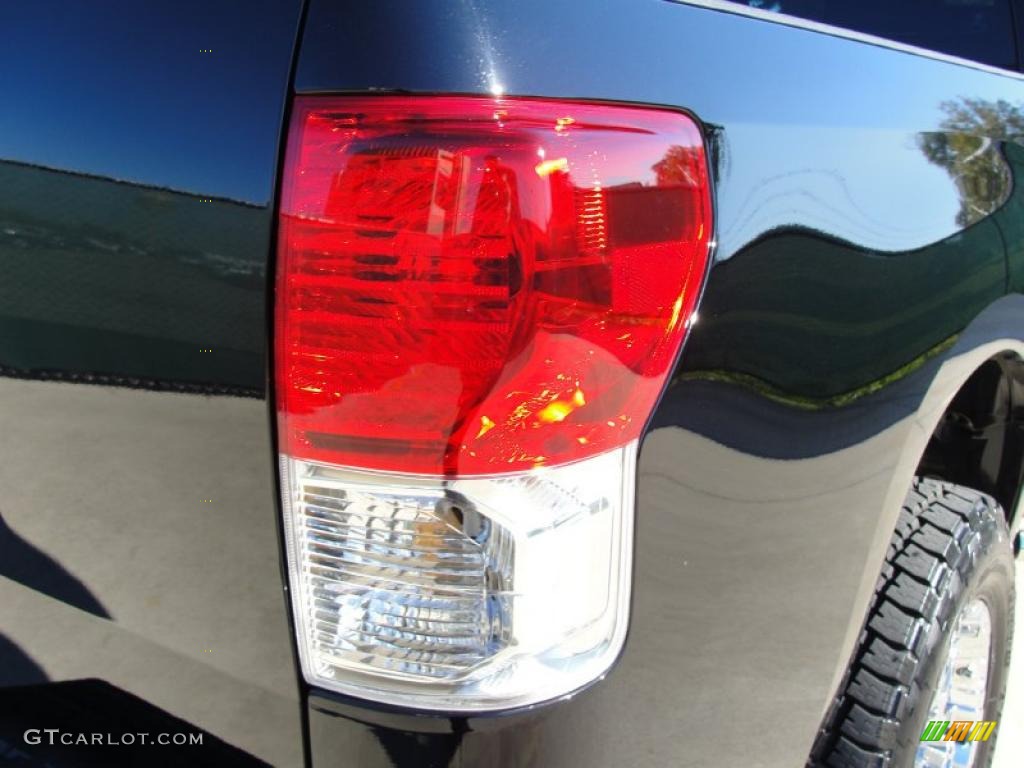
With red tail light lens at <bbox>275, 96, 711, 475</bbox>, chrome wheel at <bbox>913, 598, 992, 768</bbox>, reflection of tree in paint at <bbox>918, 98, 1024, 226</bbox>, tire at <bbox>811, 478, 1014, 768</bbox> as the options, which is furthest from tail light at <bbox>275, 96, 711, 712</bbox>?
chrome wheel at <bbox>913, 598, 992, 768</bbox>

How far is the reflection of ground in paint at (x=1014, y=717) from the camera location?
101 inches

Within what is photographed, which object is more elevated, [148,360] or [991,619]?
[148,360]

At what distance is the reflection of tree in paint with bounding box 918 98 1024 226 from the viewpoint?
1.57 meters

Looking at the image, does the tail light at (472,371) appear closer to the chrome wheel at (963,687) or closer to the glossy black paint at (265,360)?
the glossy black paint at (265,360)

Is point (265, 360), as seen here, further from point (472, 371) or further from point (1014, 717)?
point (1014, 717)

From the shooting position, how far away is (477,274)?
97cm

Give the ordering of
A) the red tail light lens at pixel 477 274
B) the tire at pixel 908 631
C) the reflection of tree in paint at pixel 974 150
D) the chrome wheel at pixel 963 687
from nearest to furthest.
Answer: the red tail light lens at pixel 477 274
the reflection of tree in paint at pixel 974 150
the tire at pixel 908 631
the chrome wheel at pixel 963 687

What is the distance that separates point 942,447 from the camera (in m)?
2.41

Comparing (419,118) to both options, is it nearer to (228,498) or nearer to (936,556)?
(228,498)

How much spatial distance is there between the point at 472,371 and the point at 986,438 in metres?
1.80

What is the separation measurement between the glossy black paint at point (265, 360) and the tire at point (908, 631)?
311 millimetres

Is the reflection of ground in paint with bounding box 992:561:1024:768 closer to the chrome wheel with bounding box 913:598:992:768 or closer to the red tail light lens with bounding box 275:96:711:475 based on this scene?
the chrome wheel with bounding box 913:598:992:768

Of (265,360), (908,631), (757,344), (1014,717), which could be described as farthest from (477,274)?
(1014,717)

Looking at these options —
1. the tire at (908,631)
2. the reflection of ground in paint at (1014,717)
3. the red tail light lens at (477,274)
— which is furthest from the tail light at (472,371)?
the reflection of ground in paint at (1014,717)
